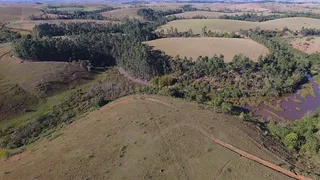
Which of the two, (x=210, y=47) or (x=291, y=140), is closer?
(x=291, y=140)

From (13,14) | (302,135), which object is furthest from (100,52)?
(13,14)

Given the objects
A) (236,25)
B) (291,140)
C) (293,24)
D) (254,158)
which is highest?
(293,24)

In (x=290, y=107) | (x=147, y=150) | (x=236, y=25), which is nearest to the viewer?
(x=147, y=150)

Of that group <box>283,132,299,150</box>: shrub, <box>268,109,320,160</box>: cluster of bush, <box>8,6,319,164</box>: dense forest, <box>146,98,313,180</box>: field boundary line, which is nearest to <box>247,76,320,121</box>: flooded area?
<box>8,6,319,164</box>: dense forest

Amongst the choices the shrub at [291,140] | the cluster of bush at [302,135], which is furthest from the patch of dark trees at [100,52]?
the shrub at [291,140]

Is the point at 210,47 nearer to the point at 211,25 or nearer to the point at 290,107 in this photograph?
the point at 290,107

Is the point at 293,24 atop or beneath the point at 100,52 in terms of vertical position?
atop

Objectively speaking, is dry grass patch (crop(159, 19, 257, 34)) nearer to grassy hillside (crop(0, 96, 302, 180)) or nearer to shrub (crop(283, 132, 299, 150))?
grassy hillside (crop(0, 96, 302, 180))
